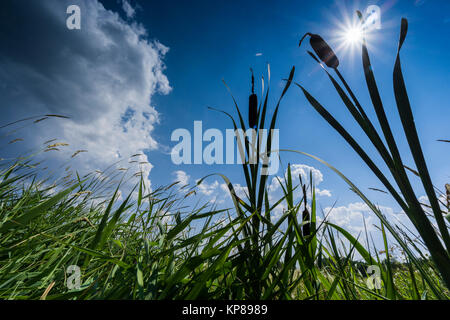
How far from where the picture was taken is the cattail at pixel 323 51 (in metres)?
0.71

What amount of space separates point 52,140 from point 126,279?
1735 millimetres

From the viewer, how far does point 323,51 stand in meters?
0.73

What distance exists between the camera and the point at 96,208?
2076mm

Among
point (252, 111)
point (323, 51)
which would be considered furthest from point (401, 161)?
point (252, 111)

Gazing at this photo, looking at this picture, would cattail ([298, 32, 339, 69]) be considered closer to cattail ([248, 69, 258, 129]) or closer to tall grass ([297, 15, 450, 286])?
tall grass ([297, 15, 450, 286])

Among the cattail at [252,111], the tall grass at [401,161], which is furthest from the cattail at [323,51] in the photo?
the cattail at [252,111]

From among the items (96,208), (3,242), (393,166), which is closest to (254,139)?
(393,166)

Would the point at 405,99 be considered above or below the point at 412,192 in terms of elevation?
above

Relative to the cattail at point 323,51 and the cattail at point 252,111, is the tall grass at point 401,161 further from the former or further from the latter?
the cattail at point 252,111

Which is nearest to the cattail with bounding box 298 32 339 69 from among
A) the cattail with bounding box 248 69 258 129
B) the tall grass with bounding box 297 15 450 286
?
the tall grass with bounding box 297 15 450 286

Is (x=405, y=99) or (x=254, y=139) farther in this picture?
(x=254, y=139)

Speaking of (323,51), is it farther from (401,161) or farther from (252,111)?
(252,111)

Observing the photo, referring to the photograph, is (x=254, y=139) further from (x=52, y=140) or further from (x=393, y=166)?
(x=52, y=140)
